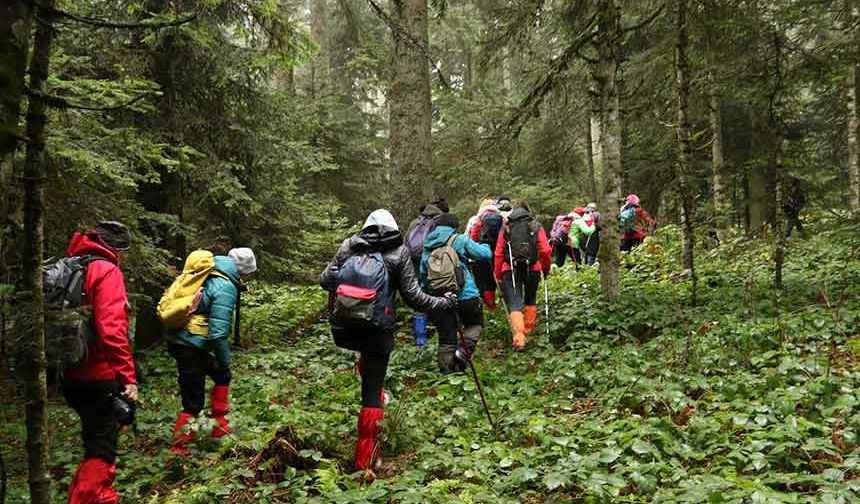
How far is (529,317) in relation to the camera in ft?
29.5

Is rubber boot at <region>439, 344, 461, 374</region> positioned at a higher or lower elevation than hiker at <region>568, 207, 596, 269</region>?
lower

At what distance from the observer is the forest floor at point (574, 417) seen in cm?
423

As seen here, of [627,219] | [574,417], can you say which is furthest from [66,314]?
[627,219]

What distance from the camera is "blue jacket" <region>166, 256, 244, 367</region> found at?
5602 mm

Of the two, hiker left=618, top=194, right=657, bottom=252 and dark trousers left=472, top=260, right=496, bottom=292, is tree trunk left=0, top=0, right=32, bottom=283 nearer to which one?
dark trousers left=472, top=260, right=496, bottom=292

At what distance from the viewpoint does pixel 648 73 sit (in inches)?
544

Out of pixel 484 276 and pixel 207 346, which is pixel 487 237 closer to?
pixel 484 276

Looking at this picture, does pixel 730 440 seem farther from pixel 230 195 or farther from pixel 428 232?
pixel 230 195

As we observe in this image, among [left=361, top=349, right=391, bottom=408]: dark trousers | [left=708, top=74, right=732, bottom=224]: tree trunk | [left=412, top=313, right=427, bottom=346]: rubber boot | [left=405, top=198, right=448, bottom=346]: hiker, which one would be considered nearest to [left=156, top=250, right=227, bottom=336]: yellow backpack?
[left=361, top=349, right=391, bottom=408]: dark trousers

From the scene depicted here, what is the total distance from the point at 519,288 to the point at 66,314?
242 inches

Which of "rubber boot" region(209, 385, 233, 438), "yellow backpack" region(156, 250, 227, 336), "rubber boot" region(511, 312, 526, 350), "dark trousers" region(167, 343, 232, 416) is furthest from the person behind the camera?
"rubber boot" region(511, 312, 526, 350)

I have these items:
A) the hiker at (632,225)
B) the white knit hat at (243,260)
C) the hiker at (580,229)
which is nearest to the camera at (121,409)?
the white knit hat at (243,260)

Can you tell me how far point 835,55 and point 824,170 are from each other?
1496 mm

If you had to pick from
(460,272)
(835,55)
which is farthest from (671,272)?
(460,272)
